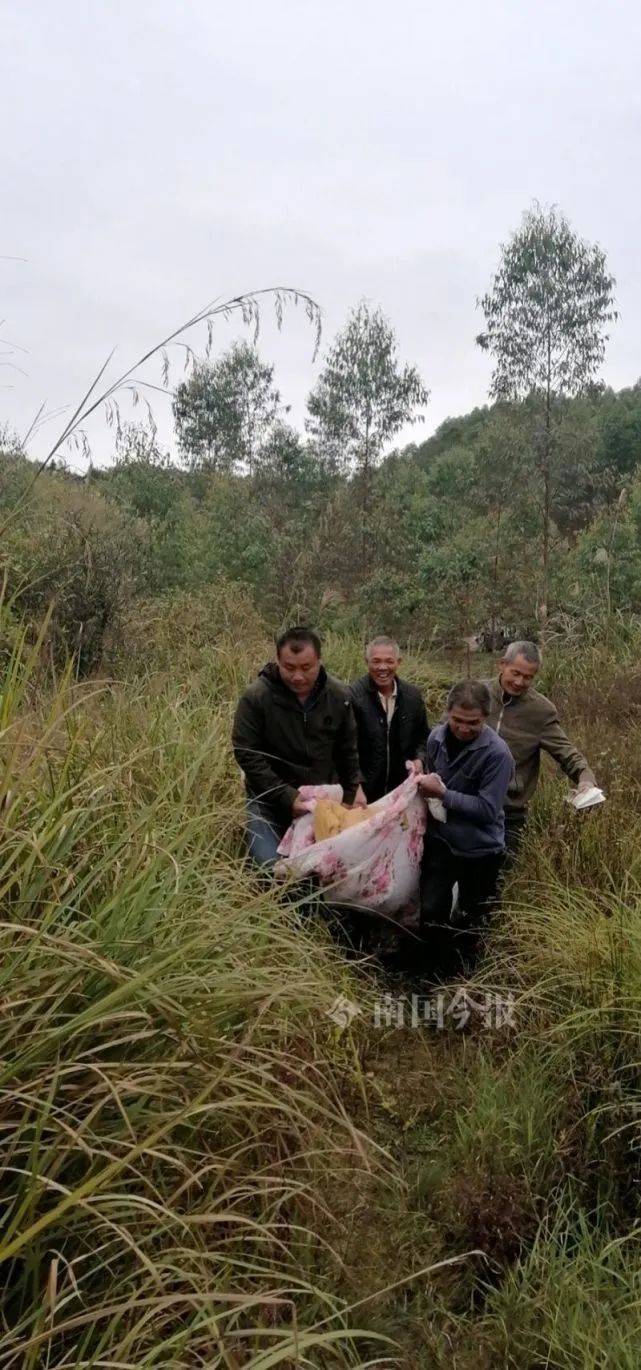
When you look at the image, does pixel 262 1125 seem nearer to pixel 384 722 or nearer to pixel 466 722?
pixel 466 722

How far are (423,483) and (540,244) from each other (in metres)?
12.0

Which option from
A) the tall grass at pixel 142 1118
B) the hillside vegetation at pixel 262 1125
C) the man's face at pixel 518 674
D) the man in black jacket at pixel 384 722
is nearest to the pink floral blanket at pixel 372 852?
the hillside vegetation at pixel 262 1125

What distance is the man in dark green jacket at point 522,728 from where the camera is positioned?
4.32m

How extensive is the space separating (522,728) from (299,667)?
1.27 metres

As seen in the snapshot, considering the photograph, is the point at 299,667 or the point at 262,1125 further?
the point at 299,667

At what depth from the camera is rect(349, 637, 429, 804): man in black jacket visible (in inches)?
185

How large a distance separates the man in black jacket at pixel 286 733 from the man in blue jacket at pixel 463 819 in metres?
0.47

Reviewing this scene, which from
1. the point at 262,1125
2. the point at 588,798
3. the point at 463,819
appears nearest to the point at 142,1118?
the point at 262,1125

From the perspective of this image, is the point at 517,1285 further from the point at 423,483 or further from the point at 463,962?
the point at 423,483

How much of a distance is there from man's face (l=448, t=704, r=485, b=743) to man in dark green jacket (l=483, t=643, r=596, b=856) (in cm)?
55

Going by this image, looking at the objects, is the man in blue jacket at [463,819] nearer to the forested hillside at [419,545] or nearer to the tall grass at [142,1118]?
the tall grass at [142,1118]

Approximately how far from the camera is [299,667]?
394 centimetres

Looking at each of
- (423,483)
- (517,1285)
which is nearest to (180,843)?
(517,1285)

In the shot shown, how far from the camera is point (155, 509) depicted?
55.9ft
